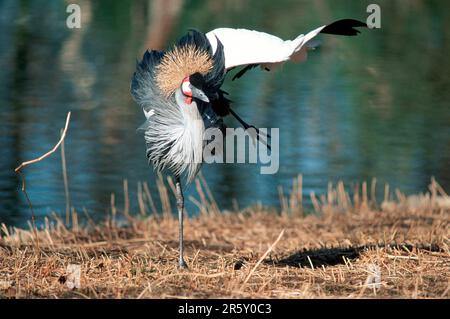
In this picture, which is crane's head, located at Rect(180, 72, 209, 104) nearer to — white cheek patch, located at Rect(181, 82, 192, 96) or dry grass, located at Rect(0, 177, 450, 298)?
white cheek patch, located at Rect(181, 82, 192, 96)

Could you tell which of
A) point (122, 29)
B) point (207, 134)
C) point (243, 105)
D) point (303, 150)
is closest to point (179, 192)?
point (207, 134)

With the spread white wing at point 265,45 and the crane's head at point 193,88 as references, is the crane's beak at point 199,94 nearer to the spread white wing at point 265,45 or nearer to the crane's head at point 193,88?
the crane's head at point 193,88

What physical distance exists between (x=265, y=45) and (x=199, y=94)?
1.66ft

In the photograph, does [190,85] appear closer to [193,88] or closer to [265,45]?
[193,88]

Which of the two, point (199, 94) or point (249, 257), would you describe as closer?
point (199, 94)

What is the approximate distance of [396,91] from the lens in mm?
15703

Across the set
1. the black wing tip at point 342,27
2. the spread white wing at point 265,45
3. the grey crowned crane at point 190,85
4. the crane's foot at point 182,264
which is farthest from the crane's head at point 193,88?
the crane's foot at point 182,264

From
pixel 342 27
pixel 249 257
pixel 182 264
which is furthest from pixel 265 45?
pixel 182 264

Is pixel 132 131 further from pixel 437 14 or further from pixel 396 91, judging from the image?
pixel 437 14

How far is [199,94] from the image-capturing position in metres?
5.72

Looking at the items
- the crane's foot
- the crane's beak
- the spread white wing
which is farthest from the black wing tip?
the crane's foot

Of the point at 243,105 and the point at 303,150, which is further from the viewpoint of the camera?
the point at 243,105

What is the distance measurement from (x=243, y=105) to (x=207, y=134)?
7.92 meters

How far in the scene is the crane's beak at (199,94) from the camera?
5.68 meters
